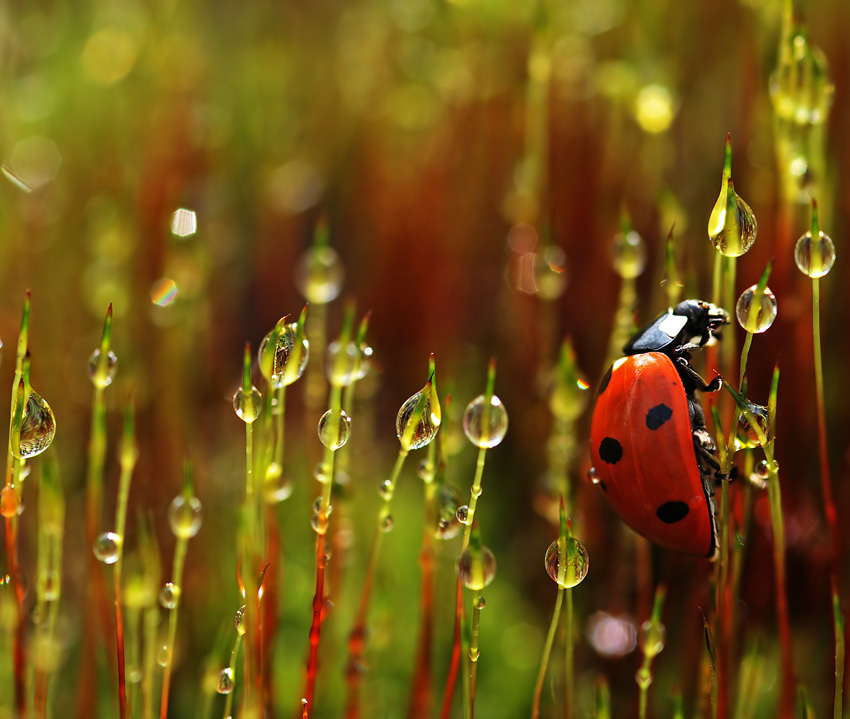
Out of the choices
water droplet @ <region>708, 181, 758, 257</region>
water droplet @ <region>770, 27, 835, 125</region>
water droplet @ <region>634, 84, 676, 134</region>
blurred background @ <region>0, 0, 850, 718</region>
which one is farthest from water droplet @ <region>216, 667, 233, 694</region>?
water droplet @ <region>634, 84, 676, 134</region>

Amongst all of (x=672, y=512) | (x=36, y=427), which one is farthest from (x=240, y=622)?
(x=672, y=512)

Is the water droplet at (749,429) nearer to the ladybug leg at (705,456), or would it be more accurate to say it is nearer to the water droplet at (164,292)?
the ladybug leg at (705,456)

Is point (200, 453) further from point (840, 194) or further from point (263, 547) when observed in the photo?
point (840, 194)

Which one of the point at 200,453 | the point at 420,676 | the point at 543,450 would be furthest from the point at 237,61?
the point at 420,676

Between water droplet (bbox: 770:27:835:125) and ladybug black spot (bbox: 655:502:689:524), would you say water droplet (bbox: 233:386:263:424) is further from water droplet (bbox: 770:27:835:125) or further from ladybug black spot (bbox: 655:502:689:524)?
water droplet (bbox: 770:27:835:125)

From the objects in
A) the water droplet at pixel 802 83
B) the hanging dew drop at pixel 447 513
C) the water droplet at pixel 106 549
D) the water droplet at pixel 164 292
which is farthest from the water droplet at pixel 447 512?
the water droplet at pixel 164 292

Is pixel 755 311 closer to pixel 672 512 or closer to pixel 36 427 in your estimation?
pixel 672 512
